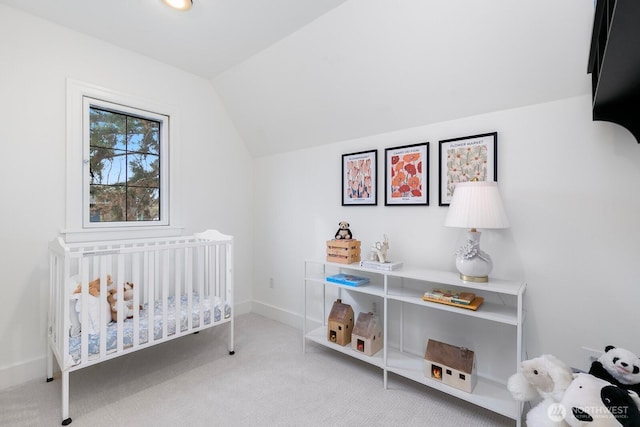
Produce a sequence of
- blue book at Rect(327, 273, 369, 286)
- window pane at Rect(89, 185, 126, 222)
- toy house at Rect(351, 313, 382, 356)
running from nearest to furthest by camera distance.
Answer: toy house at Rect(351, 313, 382, 356), blue book at Rect(327, 273, 369, 286), window pane at Rect(89, 185, 126, 222)

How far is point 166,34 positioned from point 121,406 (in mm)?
2493

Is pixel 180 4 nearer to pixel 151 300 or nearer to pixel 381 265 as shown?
pixel 151 300

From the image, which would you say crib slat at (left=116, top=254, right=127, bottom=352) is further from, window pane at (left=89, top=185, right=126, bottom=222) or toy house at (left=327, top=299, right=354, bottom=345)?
toy house at (left=327, top=299, right=354, bottom=345)

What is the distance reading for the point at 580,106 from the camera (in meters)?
1.63

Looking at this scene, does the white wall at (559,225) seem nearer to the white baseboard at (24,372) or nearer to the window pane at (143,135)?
the window pane at (143,135)

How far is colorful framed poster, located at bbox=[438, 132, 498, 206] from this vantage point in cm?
190

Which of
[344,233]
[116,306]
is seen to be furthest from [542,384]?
[116,306]

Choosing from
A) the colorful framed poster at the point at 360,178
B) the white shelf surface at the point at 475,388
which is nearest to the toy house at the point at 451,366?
the white shelf surface at the point at 475,388

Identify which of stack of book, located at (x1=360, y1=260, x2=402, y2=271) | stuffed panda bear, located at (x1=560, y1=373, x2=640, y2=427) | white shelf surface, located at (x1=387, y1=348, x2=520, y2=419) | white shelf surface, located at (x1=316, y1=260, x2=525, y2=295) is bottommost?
white shelf surface, located at (x1=387, y1=348, x2=520, y2=419)

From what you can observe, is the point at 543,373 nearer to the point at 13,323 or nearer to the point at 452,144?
the point at 452,144

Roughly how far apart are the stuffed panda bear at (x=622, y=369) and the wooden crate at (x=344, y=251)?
1442 mm

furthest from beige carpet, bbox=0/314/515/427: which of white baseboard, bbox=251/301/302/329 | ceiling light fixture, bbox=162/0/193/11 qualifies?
ceiling light fixture, bbox=162/0/193/11

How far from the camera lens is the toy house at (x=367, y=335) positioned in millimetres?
2117

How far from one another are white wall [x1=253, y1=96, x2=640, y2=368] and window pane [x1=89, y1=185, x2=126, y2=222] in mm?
2237
